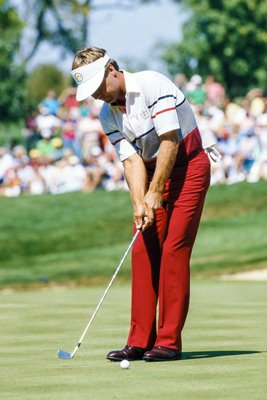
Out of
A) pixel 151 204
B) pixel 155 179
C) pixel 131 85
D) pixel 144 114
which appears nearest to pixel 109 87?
pixel 131 85

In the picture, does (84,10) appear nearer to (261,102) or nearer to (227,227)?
(261,102)

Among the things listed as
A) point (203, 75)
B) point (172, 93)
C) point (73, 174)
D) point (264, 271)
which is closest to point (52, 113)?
point (73, 174)

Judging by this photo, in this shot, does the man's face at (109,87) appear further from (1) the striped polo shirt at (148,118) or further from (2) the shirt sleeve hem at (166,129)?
(2) the shirt sleeve hem at (166,129)

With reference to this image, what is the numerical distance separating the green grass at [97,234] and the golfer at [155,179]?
415 inches

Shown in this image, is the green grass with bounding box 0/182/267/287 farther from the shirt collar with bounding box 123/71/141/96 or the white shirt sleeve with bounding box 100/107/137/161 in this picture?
the shirt collar with bounding box 123/71/141/96

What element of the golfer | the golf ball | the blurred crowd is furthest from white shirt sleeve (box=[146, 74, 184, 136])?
the blurred crowd

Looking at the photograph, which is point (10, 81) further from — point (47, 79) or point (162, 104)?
point (47, 79)

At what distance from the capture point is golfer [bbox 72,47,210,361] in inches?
290

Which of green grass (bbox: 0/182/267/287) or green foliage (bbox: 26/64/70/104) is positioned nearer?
green grass (bbox: 0/182/267/287)

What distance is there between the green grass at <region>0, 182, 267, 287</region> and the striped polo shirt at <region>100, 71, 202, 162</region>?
1069 centimetres

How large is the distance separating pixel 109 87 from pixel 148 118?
11.8 inches

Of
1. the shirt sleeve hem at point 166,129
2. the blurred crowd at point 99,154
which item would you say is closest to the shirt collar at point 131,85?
the shirt sleeve hem at point 166,129

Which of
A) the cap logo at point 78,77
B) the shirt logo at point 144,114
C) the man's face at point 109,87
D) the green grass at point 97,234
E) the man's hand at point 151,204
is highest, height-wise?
the cap logo at point 78,77

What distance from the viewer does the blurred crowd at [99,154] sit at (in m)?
25.2
